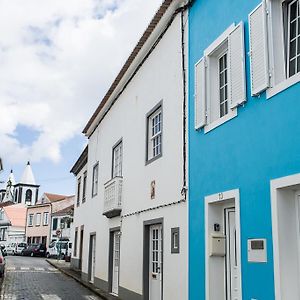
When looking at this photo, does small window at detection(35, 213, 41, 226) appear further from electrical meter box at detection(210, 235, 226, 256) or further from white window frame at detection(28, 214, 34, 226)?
electrical meter box at detection(210, 235, 226, 256)

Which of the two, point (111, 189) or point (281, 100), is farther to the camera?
point (111, 189)

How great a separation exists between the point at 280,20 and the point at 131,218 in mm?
7728

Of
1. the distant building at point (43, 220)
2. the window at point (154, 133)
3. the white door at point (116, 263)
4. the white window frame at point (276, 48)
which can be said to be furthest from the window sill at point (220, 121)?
the distant building at point (43, 220)

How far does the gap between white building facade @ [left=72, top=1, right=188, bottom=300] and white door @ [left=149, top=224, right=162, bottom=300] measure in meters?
0.02

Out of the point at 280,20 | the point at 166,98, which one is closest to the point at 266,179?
the point at 280,20

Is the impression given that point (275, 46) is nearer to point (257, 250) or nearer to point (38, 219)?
point (257, 250)

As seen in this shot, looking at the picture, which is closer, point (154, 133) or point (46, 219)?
point (154, 133)

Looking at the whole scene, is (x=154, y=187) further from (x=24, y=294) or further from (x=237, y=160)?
(x=24, y=294)

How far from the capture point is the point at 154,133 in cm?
1180

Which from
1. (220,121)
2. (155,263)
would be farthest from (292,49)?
(155,263)

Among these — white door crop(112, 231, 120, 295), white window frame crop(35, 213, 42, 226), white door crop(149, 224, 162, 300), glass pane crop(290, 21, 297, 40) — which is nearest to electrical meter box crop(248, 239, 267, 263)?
glass pane crop(290, 21, 297, 40)

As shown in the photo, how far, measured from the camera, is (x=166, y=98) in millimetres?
10719

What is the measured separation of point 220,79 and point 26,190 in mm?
87236

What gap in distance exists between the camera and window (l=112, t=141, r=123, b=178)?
1494 centimetres
